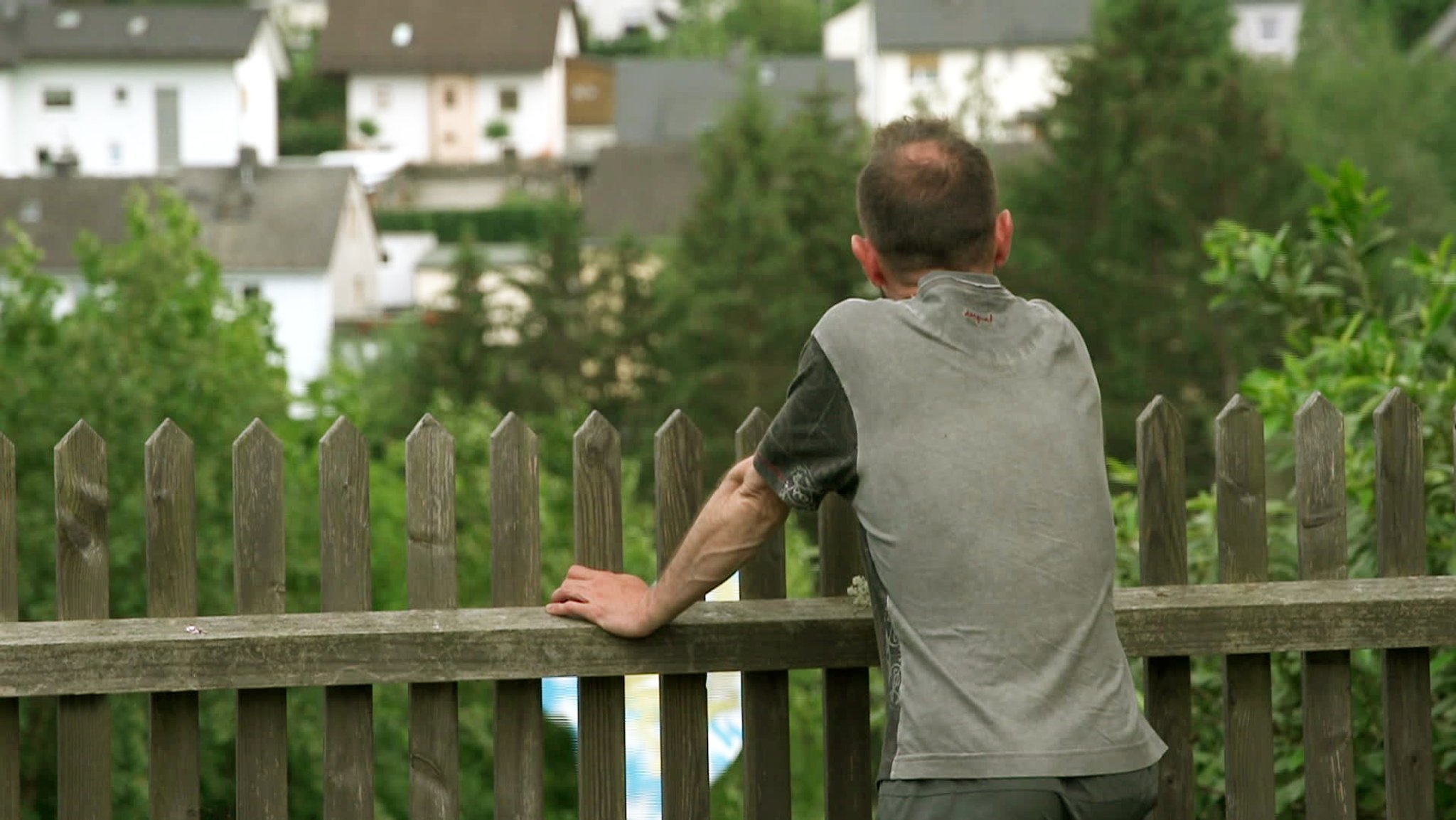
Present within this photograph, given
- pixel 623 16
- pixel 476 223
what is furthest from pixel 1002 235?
pixel 623 16

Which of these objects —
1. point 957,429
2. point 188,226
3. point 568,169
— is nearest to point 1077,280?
point 188,226

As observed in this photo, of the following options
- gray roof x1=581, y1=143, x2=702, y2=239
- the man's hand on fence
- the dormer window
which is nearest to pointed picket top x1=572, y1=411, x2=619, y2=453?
the man's hand on fence

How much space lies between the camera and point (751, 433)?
149 inches

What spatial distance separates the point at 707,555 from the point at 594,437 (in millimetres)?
469

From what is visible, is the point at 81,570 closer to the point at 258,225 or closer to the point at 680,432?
the point at 680,432

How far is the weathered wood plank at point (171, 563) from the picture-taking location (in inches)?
146

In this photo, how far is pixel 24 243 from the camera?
99.3 ft

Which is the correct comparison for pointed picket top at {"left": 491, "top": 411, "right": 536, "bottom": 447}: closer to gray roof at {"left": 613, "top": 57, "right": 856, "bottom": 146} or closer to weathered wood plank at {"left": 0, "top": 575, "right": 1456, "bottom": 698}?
weathered wood plank at {"left": 0, "top": 575, "right": 1456, "bottom": 698}

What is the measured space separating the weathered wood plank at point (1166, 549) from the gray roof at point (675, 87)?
102m

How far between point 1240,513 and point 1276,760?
1323mm

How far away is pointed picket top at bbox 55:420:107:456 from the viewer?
12.1 feet

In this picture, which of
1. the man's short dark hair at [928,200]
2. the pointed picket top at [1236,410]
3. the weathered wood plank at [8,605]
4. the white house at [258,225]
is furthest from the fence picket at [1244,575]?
the white house at [258,225]

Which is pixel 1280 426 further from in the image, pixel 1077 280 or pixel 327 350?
pixel 327 350

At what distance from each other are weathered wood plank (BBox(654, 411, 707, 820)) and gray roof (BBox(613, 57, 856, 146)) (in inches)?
4000
